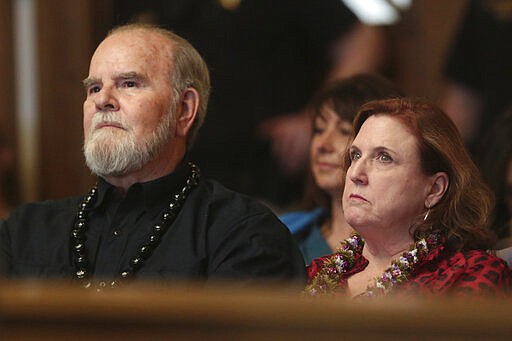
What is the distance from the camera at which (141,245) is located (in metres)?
2.14

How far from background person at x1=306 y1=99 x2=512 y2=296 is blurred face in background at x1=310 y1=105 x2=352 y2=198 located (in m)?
0.59

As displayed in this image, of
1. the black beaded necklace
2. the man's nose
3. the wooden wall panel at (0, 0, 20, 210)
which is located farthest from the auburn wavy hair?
the wooden wall panel at (0, 0, 20, 210)

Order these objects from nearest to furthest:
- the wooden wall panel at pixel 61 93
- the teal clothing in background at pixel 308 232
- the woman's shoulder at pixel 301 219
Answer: the teal clothing in background at pixel 308 232 → the woman's shoulder at pixel 301 219 → the wooden wall panel at pixel 61 93

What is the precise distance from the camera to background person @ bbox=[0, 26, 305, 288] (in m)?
2.09

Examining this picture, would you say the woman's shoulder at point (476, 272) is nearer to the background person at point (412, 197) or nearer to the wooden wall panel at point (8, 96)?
the background person at point (412, 197)

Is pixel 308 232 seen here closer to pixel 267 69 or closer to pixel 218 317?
pixel 267 69

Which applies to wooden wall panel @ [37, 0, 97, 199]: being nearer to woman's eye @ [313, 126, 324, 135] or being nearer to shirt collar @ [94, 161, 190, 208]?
woman's eye @ [313, 126, 324, 135]

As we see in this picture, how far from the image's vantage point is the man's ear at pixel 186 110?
2342mm

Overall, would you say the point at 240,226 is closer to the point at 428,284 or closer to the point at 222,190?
the point at 222,190

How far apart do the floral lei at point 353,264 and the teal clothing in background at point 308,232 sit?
0.37m

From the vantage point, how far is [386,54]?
3.96 metres

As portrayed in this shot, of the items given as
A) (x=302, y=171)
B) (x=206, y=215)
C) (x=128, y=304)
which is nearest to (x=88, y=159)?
(x=206, y=215)

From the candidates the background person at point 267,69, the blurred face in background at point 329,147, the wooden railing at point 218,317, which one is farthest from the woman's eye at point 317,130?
the wooden railing at point 218,317

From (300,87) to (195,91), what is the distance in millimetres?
1700
